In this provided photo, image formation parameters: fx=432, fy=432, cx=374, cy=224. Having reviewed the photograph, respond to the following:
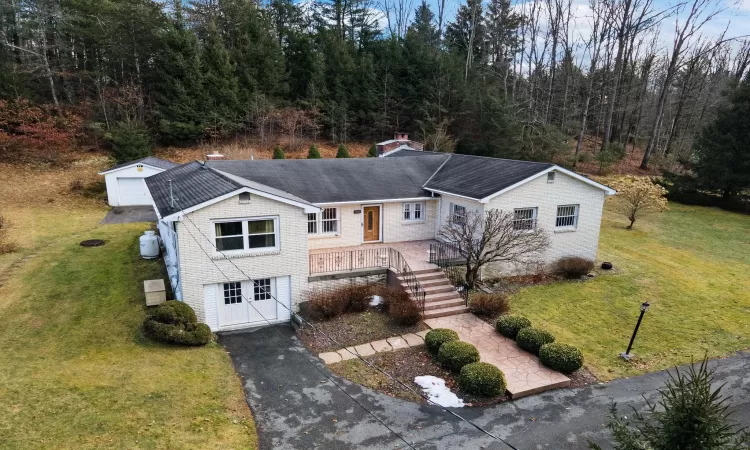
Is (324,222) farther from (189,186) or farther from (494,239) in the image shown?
(494,239)

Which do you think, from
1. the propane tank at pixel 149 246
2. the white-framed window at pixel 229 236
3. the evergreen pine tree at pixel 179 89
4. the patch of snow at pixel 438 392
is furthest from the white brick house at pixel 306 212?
the evergreen pine tree at pixel 179 89

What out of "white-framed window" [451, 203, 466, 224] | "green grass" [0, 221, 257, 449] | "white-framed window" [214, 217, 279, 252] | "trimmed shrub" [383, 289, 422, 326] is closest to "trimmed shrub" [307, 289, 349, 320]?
"trimmed shrub" [383, 289, 422, 326]

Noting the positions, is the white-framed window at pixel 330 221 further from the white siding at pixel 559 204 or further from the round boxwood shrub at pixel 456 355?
the round boxwood shrub at pixel 456 355

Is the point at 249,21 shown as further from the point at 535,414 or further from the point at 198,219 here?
the point at 535,414

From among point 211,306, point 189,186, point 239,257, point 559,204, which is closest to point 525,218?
point 559,204

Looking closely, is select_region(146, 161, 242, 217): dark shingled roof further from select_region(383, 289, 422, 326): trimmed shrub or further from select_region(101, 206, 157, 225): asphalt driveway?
select_region(101, 206, 157, 225): asphalt driveway

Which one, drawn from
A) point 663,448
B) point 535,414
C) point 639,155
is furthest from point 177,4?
point 639,155
